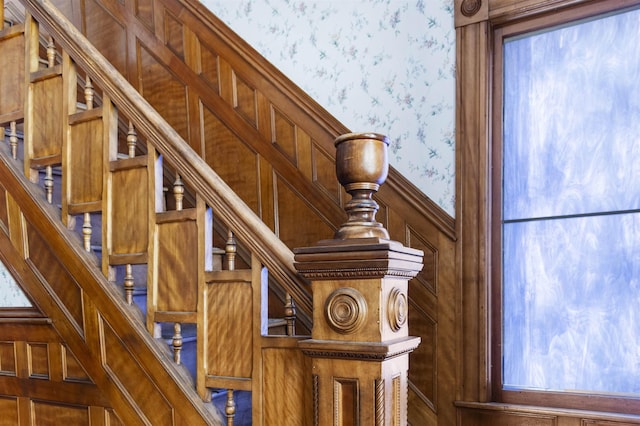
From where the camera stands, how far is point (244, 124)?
9.64 feet

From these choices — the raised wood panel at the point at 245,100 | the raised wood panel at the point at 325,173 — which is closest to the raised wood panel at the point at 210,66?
the raised wood panel at the point at 245,100

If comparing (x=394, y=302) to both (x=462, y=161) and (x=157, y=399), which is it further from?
(x=462, y=161)

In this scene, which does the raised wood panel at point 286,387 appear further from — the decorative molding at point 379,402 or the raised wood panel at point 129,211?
the raised wood panel at point 129,211

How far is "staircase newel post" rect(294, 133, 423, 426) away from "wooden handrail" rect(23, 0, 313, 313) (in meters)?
0.12

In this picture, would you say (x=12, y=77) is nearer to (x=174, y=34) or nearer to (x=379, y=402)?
(x=174, y=34)

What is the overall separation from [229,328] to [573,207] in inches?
60.7

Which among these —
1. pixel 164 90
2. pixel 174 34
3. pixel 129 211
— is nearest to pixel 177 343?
pixel 129 211

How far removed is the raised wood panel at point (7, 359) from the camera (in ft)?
7.61

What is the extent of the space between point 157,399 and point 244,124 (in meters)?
1.58

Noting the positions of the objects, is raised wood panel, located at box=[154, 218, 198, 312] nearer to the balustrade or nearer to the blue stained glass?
the balustrade

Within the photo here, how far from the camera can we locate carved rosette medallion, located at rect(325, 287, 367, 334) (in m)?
1.35

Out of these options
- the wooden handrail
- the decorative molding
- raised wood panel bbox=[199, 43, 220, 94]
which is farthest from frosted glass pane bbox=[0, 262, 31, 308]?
the decorative molding

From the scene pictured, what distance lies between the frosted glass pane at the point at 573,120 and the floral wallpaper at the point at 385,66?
0.93ft

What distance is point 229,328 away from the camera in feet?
5.33
